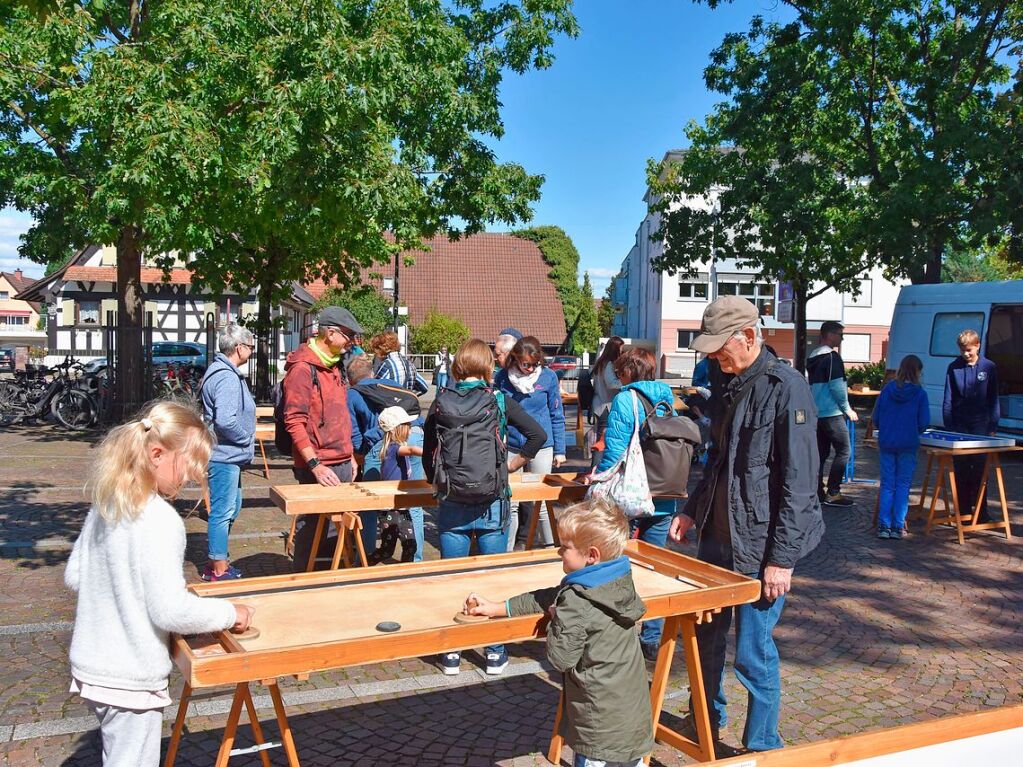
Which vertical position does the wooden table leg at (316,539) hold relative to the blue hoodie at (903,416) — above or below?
below

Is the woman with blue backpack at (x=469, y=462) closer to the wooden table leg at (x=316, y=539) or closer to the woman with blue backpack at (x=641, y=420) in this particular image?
the woman with blue backpack at (x=641, y=420)

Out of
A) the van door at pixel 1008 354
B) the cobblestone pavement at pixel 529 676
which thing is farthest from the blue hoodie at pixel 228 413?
the van door at pixel 1008 354

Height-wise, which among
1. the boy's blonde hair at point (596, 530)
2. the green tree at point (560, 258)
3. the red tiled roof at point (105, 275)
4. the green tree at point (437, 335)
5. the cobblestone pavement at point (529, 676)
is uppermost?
the green tree at point (560, 258)

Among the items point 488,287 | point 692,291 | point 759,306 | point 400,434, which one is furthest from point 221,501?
point 488,287

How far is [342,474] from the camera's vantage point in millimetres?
6305

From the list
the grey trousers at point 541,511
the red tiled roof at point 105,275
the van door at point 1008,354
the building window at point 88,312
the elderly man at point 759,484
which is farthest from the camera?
the building window at point 88,312

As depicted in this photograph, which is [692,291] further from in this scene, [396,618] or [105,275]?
[396,618]

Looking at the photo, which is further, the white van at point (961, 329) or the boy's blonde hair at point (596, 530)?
the white van at point (961, 329)

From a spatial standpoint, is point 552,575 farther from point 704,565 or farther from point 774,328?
point 774,328

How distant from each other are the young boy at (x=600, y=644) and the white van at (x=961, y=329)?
13.6m

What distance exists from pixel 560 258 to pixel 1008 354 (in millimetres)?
42999

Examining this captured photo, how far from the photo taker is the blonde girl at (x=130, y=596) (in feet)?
8.67

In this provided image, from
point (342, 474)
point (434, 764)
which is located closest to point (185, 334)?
point (342, 474)

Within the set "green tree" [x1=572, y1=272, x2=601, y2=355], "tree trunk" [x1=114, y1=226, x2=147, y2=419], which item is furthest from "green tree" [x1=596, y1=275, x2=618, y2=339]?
"tree trunk" [x1=114, y1=226, x2=147, y2=419]
